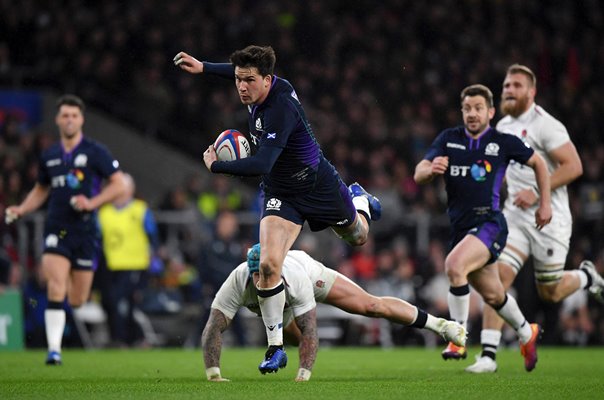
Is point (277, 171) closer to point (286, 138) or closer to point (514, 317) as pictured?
point (286, 138)

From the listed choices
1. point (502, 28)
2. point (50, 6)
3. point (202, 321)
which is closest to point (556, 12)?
point (502, 28)

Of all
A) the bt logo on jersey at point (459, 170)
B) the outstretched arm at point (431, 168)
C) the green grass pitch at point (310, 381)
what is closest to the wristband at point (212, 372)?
the green grass pitch at point (310, 381)

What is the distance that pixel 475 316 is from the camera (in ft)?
53.2

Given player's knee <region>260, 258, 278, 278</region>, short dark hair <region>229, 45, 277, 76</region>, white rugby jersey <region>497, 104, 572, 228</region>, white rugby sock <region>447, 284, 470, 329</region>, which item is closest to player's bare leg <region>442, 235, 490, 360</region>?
white rugby sock <region>447, 284, 470, 329</region>

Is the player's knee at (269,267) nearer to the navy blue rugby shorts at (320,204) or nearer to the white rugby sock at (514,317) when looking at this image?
the navy blue rugby shorts at (320,204)

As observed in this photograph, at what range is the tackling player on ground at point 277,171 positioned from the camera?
320 inches

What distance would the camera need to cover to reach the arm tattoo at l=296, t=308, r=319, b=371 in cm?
830

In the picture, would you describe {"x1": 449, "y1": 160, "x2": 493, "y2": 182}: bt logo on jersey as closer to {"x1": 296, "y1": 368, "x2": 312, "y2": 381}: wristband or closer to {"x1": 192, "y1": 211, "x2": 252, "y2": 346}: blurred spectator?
{"x1": 296, "y1": 368, "x2": 312, "y2": 381}: wristband

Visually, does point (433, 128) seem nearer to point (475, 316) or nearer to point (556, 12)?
point (556, 12)

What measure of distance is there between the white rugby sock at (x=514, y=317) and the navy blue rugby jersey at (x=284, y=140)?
218 cm

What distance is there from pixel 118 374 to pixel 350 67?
15757mm

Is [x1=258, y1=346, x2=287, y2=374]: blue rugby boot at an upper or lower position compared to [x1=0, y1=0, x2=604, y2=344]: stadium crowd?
lower

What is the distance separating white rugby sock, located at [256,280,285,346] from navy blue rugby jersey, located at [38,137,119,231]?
156 inches

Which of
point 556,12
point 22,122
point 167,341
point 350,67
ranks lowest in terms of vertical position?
point 167,341
